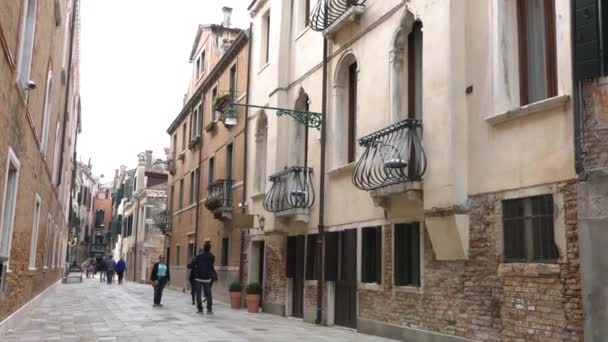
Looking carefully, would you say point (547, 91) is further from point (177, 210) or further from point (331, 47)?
point (177, 210)

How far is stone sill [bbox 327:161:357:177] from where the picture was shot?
12.6m

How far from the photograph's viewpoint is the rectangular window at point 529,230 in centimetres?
772

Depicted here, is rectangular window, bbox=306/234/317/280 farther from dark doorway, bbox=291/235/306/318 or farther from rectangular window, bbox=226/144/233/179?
rectangular window, bbox=226/144/233/179

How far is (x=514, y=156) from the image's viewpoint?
8305 mm

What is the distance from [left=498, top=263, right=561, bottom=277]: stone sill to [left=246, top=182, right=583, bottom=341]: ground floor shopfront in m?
0.01

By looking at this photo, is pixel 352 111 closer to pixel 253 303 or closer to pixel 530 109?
pixel 530 109

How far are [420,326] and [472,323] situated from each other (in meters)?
1.32

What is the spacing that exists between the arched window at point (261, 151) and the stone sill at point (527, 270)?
10.4 meters

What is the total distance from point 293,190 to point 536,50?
24.0 feet

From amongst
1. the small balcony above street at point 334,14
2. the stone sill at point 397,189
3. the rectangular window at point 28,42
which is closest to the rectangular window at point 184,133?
the small balcony above street at point 334,14

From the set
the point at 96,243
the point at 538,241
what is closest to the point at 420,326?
the point at 538,241

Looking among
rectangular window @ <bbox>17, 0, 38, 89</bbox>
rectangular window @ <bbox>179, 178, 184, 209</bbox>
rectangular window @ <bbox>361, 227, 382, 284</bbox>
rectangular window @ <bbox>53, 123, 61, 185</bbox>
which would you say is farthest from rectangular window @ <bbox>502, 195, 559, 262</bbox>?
rectangular window @ <bbox>179, 178, 184, 209</bbox>

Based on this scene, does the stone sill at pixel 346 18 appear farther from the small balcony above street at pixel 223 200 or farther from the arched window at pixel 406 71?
the small balcony above street at pixel 223 200

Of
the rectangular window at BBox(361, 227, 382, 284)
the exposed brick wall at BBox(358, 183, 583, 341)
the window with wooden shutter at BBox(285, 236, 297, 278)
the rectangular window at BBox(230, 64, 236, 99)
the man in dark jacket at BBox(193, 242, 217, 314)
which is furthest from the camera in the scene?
the rectangular window at BBox(230, 64, 236, 99)
